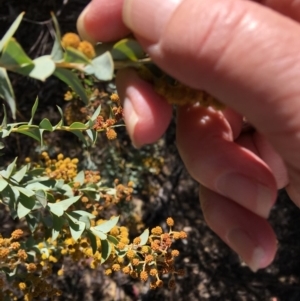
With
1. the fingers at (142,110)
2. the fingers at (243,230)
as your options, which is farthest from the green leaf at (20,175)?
the fingers at (243,230)

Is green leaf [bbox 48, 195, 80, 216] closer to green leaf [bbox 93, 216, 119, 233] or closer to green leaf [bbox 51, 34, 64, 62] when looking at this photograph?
green leaf [bbox 93, 216, 119, 233]

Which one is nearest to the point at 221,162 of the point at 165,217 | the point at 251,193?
the point at 251,193

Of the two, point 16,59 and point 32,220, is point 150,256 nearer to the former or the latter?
point 32,220

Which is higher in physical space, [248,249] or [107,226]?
[248,249]

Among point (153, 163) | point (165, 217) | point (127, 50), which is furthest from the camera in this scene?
point (165, 217)

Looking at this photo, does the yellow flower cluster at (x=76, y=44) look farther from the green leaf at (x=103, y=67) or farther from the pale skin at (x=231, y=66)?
the pale skin at (x=231, y=66)

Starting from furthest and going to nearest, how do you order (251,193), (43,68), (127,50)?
(251,193), (127,50), (43,68)

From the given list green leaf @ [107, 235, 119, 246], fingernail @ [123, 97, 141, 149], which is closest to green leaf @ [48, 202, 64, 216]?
green leaf @ [107, 235, 119, 246]
